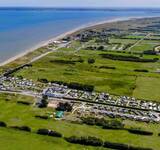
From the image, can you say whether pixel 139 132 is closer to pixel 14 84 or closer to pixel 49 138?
pixel 49 138

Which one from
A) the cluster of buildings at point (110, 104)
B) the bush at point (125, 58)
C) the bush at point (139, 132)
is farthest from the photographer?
the bush at point (125, 58)

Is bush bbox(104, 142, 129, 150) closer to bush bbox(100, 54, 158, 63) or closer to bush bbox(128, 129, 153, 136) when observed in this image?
bush bbox(128, 129, 153, 136)

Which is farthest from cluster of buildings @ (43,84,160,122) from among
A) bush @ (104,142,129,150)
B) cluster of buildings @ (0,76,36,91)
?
bush @ (104,142,129,150)

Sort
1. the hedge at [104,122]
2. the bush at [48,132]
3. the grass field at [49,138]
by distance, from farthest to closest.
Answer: the hedge at [104,122]
the bush at [48,132]
the grass field at [49,138]

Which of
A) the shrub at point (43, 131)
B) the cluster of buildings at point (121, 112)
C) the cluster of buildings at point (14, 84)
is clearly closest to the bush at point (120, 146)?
the shrub at point (43, 131)

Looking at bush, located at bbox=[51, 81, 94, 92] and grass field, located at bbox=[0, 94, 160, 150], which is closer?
grass field, located at bbox=[0, 94, 160, 150]

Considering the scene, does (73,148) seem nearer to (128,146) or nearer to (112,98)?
(128,146)

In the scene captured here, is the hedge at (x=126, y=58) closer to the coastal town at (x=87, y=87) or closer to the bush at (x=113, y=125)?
the coastal town at (x=87, y=87)
